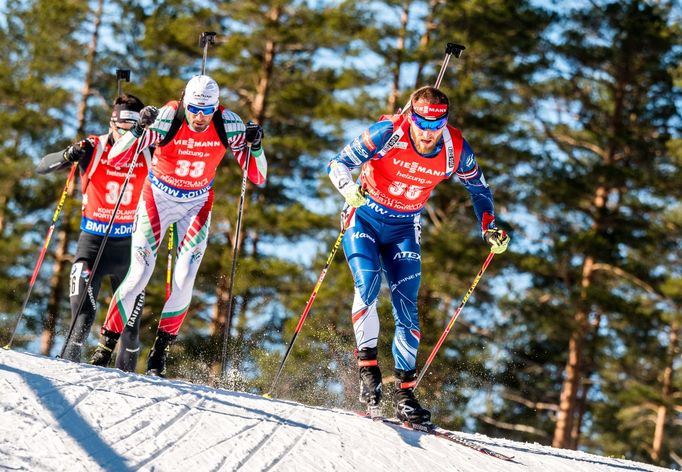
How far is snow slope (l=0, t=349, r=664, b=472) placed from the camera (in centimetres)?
437

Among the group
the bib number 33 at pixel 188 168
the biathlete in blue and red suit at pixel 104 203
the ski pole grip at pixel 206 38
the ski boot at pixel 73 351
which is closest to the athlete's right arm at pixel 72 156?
the biathlete in blue and red suit at pixel 104 203

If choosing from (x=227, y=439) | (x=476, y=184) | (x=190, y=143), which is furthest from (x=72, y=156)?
(x=227, y=439)

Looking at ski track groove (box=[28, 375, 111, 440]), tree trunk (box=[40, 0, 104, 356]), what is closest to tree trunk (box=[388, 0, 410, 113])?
tree trunk (box=[40, 0, 104, 356])

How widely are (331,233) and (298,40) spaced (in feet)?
15.0

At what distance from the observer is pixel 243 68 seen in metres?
20.8

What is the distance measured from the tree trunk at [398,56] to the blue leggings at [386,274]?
12636mm

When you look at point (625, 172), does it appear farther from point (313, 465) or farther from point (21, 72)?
point (21, 72)

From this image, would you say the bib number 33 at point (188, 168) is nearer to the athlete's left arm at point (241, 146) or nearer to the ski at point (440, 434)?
the athlete's left arm at point (241, 146)

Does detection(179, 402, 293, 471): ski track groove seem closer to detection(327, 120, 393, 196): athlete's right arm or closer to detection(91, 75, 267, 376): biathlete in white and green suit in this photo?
detection(327, 120, 393, 196): athlete's right arm

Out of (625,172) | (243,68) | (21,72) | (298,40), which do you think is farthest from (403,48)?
(21,72)

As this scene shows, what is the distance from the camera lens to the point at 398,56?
19578mm

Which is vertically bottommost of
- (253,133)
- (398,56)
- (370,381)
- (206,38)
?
(370,381)

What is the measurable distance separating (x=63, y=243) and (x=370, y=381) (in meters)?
16.8

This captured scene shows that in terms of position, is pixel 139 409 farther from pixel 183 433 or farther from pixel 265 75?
pixel 265 75
